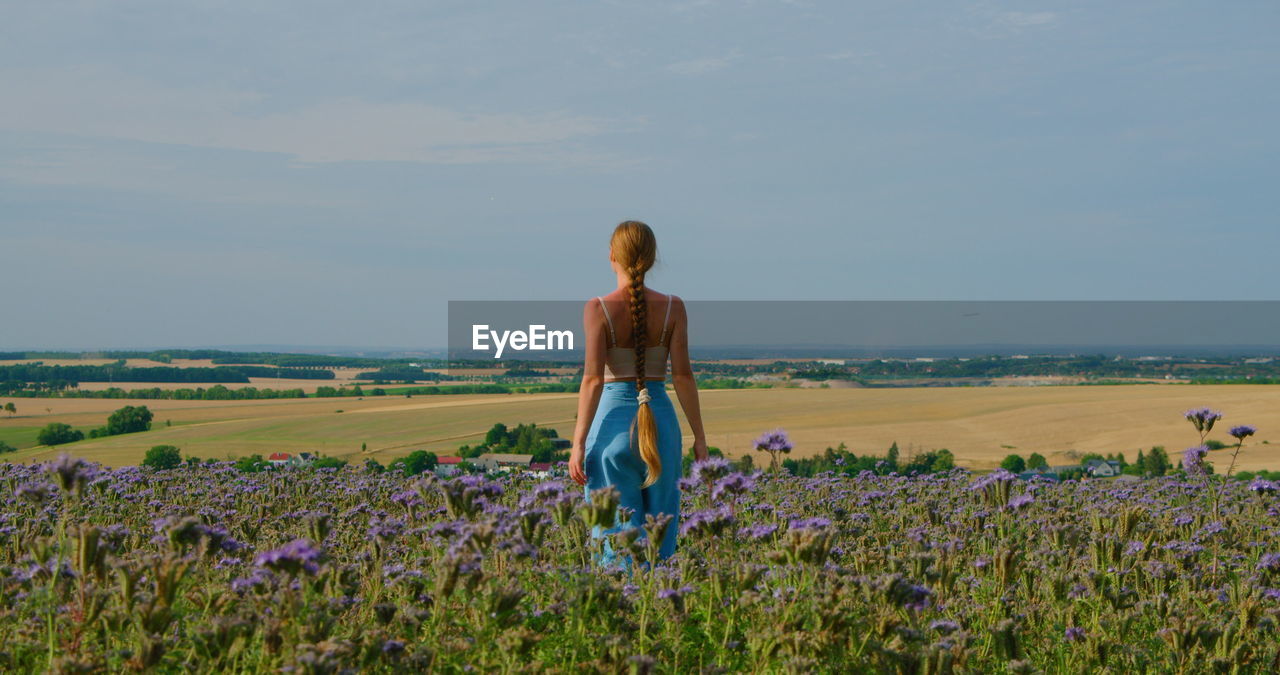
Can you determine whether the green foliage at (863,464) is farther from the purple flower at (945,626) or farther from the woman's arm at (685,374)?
the purple flower at (945,626)

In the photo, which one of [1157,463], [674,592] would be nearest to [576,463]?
[674,592]

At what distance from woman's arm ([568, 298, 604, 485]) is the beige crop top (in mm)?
102

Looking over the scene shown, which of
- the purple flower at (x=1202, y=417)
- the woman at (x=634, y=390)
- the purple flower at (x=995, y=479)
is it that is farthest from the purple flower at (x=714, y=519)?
the purple flower at (x=1202, y=417)

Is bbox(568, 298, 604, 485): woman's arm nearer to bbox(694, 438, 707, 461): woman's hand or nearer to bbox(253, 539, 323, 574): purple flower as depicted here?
bbox(694, 438, 707, 461): woman's hand

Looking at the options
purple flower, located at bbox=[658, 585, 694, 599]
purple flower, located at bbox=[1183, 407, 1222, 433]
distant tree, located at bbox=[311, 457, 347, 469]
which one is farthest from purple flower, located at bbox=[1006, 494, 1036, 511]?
distant tree, located at bbox=[311, 457, 347, 469]

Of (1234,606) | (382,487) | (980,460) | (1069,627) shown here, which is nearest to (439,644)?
(1069,627)

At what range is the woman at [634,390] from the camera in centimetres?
651

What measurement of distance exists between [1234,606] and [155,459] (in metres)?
11.5

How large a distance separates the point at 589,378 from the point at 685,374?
66cm

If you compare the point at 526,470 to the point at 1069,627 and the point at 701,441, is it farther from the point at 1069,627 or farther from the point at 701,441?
the point at 1069,627

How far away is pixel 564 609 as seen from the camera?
4566mm

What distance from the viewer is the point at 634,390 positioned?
265 inches

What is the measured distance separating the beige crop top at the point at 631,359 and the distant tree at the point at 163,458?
7647 millimetres

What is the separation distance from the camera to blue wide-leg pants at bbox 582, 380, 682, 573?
6.66 meters
